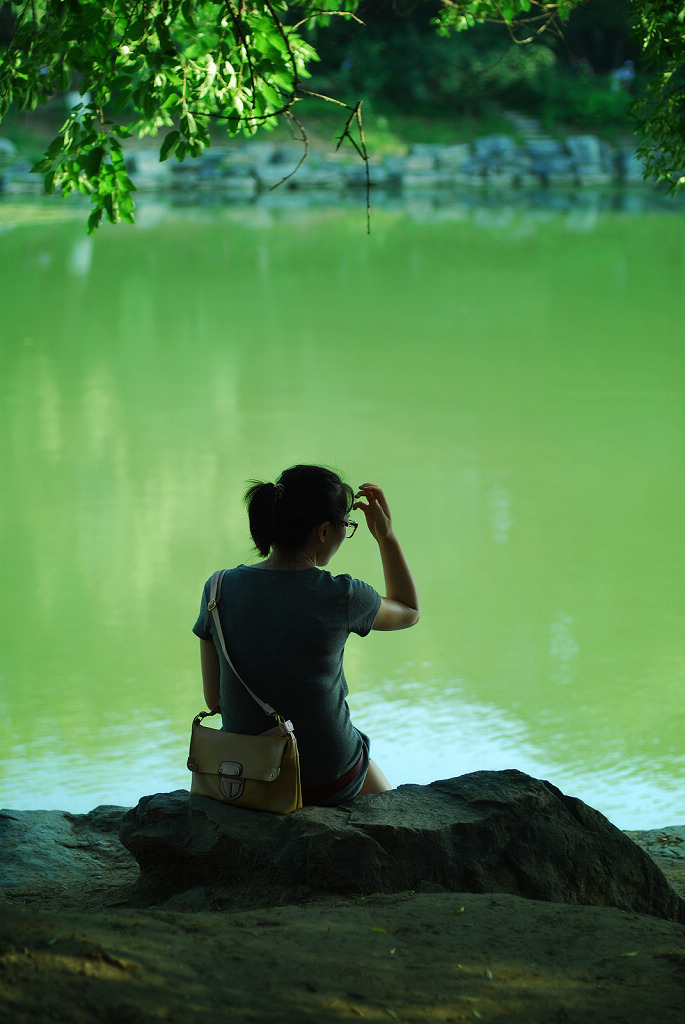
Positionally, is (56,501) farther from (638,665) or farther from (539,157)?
(539,157)

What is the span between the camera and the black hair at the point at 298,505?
6.32ft

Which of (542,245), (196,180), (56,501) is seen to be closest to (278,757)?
(56,501)

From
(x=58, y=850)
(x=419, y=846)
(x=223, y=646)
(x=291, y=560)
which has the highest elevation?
(x=291, y=560)

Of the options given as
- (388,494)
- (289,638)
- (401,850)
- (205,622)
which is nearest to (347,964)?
(401,850)

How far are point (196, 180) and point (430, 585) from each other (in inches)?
780

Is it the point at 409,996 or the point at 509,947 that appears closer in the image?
the point at 409,996

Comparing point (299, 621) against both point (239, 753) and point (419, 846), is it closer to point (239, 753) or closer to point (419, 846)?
point (239, 753)

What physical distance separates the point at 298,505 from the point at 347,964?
0.79 m

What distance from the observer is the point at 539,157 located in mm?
25047

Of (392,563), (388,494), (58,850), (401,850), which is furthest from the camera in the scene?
(388,494)

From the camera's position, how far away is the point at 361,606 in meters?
1.92

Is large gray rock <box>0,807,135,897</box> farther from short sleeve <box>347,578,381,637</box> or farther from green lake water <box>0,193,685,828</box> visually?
short sleeve <box>347,578,381,637</box>

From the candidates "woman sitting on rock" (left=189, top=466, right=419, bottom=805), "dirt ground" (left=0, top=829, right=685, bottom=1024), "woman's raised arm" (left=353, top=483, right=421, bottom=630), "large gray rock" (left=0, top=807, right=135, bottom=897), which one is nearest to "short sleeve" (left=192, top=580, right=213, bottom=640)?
"woman sitting on rock" (left=189, top=466, right=419, bottom=805)

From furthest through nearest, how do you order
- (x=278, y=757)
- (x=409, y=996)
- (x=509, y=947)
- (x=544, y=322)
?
(x=544, y=322), (x=278, y=757), (x=509, y=947), (x=409, y=996)
